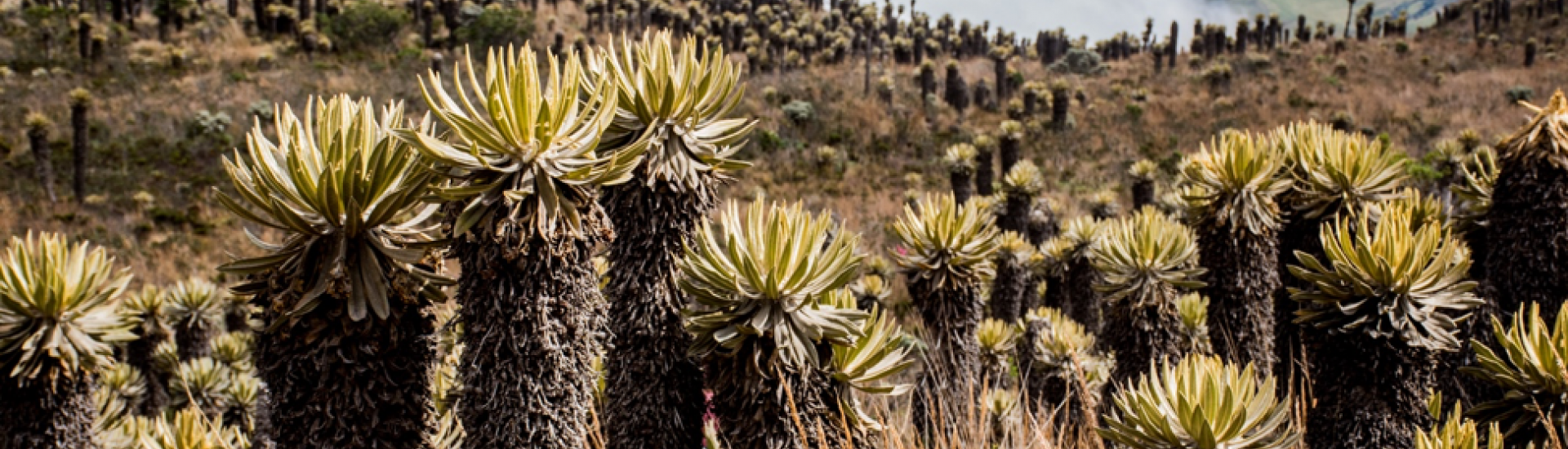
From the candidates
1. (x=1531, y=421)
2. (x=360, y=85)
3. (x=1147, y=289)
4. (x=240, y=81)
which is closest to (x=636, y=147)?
→ (x=1531, y=421)

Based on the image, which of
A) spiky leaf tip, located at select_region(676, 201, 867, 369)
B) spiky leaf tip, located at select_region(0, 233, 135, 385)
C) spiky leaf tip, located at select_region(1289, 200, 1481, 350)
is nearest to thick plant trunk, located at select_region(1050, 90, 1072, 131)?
spiky leaf tip, located at select_region(1289, 200, 1481, 350)

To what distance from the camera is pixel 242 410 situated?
723cm

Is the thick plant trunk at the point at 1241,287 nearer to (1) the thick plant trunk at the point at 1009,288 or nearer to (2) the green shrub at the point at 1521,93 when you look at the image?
(1) the thick plant trunk at the point at 1009,288

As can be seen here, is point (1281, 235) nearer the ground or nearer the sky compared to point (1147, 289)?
nearer the sky

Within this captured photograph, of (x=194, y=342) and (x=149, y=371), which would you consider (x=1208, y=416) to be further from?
(x=194, y=342)

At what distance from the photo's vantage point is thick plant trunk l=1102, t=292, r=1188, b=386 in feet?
15.9

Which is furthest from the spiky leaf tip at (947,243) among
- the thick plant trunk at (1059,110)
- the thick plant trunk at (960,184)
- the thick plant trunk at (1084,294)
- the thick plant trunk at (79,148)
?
the thick plant trunk at (1059,110)

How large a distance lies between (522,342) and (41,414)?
2.37 meters

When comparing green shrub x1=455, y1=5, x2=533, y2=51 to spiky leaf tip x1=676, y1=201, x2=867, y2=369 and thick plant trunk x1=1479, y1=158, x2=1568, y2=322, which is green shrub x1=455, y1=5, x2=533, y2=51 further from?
spiky leaf tip x1=676, y1=201, x2=867, y2=369

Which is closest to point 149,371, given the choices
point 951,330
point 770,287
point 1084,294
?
point 951,330

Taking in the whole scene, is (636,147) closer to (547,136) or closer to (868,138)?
(547,136)

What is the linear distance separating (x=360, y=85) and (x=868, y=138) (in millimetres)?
20560

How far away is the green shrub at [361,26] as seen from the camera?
39.6 metres

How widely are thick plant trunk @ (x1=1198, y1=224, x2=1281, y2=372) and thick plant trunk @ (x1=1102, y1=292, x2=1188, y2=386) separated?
26cm
